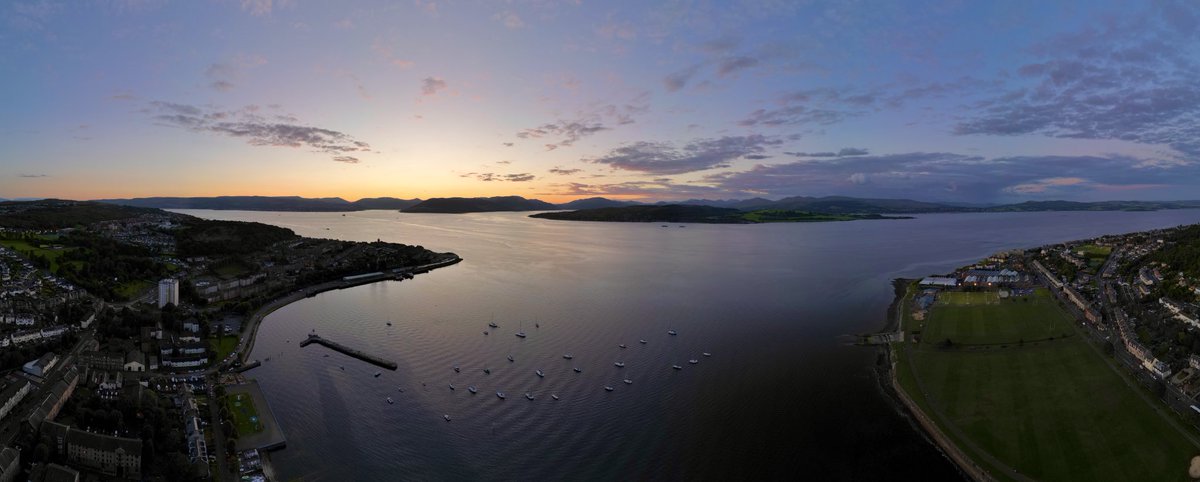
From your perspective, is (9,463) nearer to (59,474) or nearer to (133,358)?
(59,474)

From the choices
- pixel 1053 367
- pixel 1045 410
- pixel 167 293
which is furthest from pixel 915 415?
pixel 167 293

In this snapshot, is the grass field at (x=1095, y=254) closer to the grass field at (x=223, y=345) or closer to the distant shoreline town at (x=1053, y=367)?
the distant shoreline town at (x=1053, y=367)

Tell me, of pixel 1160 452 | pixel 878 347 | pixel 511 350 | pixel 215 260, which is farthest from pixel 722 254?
pixel 215 260

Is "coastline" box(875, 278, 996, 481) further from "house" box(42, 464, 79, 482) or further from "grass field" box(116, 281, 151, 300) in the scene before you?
"grass field" box(116, 281, 151, 300)

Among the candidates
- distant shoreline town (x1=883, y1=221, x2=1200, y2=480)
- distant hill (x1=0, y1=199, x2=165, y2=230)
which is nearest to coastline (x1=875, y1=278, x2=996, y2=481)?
distant shoreline town (x1=883, y1=221, x2=1200, y2=480)

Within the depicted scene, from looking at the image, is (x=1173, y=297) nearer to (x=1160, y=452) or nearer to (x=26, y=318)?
(x=1160, y=452)

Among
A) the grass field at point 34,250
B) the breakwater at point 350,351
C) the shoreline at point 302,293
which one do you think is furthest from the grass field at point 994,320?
the grass field at point 34,250
